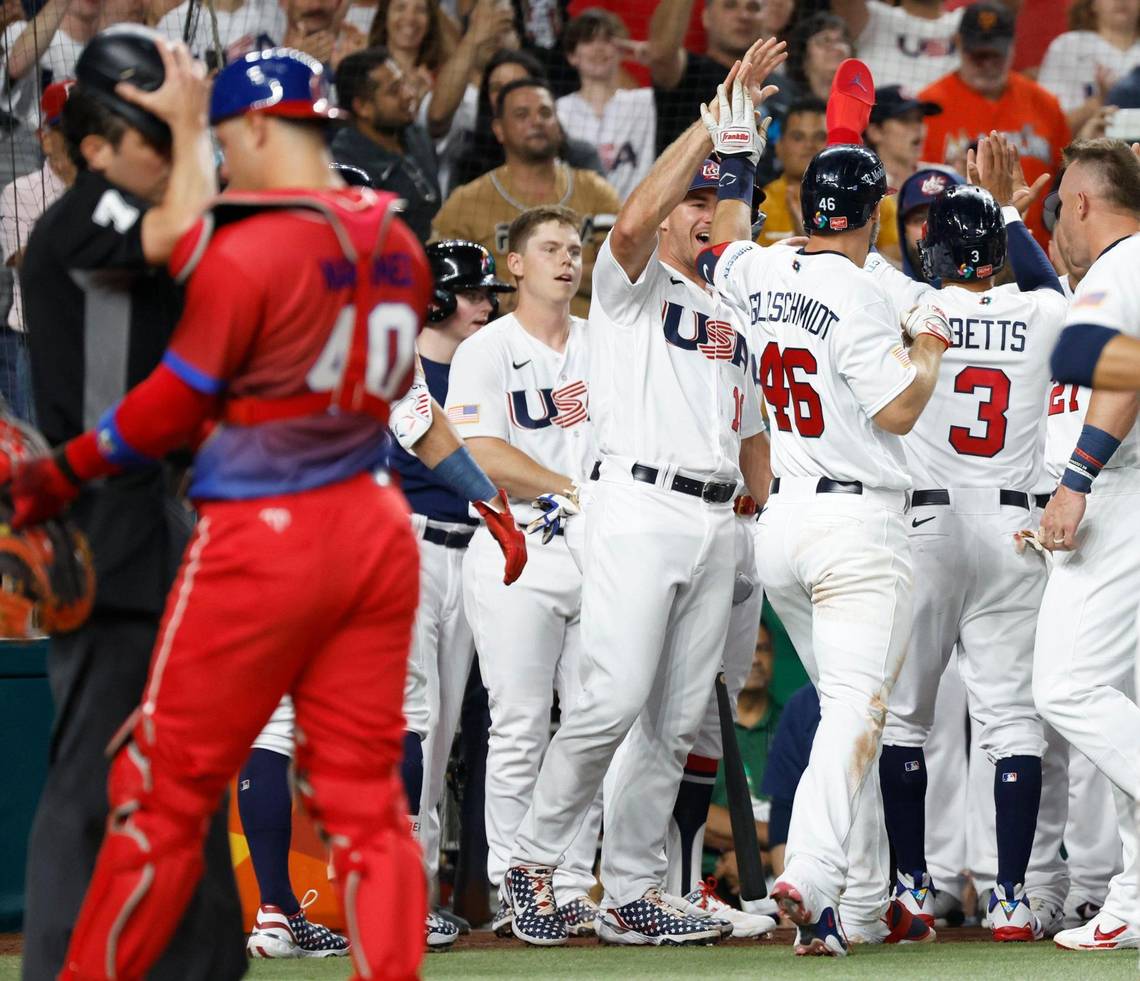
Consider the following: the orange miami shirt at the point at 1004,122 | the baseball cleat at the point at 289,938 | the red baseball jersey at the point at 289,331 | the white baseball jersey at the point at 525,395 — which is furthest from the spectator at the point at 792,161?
the red baseball jersey at the point at 289,331

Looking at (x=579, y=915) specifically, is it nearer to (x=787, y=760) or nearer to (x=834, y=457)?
(x=787, y=760)

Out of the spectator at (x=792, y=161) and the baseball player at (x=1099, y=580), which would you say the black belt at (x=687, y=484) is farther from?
the spectator at (x=792, y=161)

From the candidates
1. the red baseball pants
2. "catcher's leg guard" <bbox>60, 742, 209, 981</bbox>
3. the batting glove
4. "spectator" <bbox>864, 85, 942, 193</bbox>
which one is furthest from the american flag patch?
"spectator" <bbox>864, 85, 942, 193</bbox>

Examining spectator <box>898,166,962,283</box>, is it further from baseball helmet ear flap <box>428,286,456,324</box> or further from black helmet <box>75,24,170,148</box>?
black helmet <box>75,24,170,148</box>

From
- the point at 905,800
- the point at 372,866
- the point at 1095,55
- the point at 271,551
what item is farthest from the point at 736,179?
the point at 1095,55

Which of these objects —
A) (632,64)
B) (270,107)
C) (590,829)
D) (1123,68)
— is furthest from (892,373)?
(1123,68)

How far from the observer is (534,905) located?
5.88m

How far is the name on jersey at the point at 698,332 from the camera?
5.79 meters

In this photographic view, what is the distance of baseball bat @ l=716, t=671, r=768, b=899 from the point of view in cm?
647

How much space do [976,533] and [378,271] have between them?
3498mm

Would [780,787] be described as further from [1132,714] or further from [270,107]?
[270,107]

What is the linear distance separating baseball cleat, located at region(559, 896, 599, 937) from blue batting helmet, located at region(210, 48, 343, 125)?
11.7 feet

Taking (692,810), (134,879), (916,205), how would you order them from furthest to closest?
(916,205), (692,810), (134,879)

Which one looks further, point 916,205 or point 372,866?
point 916,205
